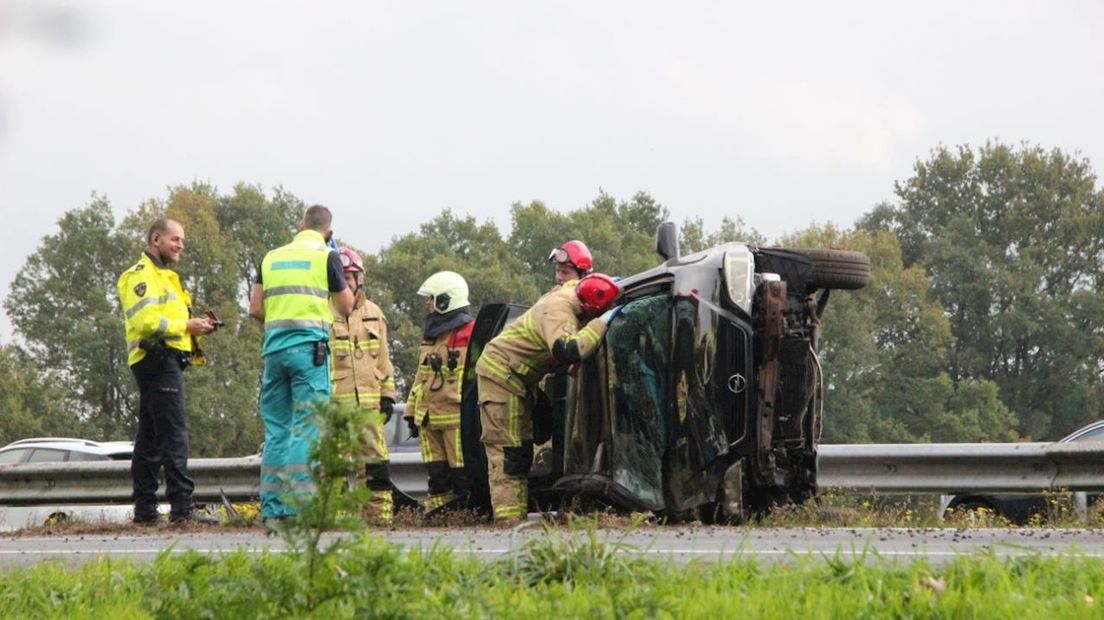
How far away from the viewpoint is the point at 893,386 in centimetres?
6053

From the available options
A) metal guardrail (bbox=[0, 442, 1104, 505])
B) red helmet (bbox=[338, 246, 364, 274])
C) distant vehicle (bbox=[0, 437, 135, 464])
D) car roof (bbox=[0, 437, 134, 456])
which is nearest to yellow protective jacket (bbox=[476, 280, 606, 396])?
red helmet (bbox=[338, 246, 364, 274])

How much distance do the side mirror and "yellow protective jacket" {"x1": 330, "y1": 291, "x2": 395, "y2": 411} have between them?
8.22 ft

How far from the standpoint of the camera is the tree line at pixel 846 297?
5531 cm

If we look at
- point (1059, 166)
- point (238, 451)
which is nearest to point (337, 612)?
point (238, 451)

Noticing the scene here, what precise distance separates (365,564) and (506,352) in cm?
Answer: 542

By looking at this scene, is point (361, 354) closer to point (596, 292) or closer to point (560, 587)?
point (596, 292)

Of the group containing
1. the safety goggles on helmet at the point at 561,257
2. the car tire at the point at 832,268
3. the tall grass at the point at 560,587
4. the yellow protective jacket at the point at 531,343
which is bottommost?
the tall grass at the point at 560,587

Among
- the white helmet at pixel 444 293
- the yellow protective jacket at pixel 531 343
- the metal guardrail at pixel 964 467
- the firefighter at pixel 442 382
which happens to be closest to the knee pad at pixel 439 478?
the firefighter at pixel 442 382

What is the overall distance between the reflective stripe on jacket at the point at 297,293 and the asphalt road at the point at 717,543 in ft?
3.91

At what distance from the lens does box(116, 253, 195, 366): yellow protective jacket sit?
1038 cm

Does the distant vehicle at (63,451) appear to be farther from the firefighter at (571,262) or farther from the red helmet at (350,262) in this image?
the firefighter at (571,262)

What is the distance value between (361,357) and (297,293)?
212cm

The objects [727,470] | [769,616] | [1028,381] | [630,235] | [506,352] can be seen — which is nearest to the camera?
[769,616]

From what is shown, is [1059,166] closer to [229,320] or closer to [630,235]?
[630,235]
